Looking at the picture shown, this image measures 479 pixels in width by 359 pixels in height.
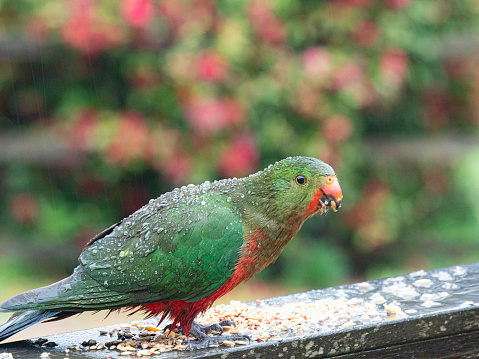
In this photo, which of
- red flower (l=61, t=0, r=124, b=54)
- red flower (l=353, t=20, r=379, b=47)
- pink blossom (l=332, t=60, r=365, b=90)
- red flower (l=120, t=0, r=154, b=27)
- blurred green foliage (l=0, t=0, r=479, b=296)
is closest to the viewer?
red flower (l=120, t=0, r=154, b=27)

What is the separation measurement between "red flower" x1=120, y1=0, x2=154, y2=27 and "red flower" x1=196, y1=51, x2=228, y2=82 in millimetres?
572

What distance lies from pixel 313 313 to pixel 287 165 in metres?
0.66

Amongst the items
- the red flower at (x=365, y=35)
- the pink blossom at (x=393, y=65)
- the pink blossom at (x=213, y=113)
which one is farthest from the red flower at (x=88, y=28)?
the pink blossom at (x=393, y=65)

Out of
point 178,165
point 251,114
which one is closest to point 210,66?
point 251,114

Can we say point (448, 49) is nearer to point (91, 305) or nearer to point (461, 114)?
point (461, 114)

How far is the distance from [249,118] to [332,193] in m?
3.25

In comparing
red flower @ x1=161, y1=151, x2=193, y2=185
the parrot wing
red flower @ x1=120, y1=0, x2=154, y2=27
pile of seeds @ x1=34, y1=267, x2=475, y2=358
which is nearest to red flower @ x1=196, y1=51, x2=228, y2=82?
red flower @ x1=120, y1=0, x2=154, y2=27

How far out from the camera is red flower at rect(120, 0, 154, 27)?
509 centimetres

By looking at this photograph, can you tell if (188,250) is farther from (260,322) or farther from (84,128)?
(84,128)

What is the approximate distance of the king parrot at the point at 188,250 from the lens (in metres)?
2.22

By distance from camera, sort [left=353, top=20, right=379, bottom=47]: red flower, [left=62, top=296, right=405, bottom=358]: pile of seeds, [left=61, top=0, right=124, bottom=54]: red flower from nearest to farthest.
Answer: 1. [left=62, top=296, right=405, bottom=358]: pile of seeds
2. [left=61, top=0, right=124, bottom=54]: red flower
3. [left=353, top=20, right=379, bottom=47]: red flower

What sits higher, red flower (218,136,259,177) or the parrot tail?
red flower (218,136,259,177)

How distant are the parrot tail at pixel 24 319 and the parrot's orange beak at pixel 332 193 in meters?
1.10

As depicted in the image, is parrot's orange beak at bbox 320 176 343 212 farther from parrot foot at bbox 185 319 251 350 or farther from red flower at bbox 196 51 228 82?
red flower at bbox 196 51 228 82
